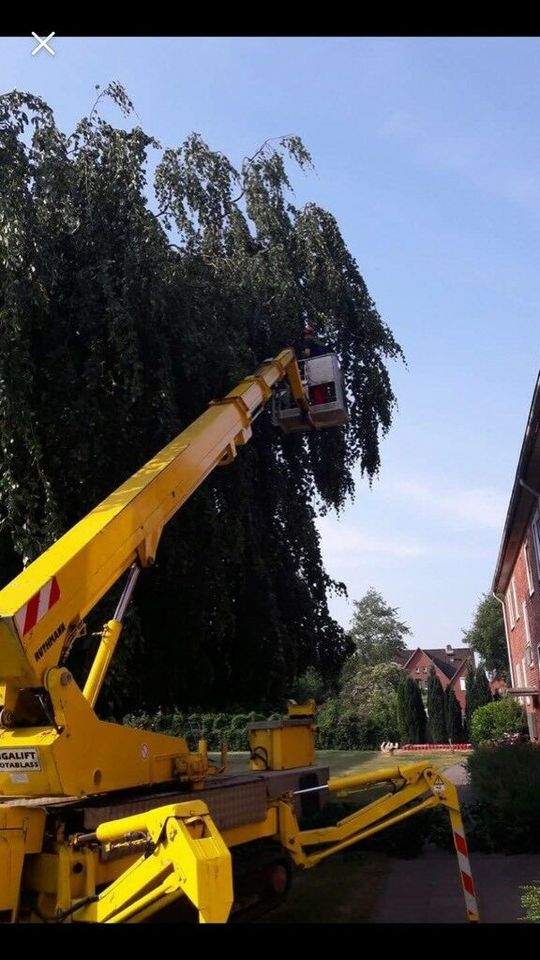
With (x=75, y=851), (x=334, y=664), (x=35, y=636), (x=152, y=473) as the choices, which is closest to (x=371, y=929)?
(x=75, y=851)

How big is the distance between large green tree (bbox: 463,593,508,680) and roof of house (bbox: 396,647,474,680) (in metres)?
5.26

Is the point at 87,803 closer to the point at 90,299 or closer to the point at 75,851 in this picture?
the point at 75,851

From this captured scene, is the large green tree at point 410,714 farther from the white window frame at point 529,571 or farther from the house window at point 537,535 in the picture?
the house window at point 537,535

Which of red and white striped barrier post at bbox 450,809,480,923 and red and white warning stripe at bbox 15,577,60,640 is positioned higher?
red and white warning stripe at bbox 15,577,60,640

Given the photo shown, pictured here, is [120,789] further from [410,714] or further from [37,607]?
[410,714]

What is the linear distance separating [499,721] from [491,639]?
35.9 metres

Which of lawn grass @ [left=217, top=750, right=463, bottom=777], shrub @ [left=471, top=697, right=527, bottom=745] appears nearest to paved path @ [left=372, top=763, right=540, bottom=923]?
shrub @ [left=471, top=697, right=527, bottom=745]

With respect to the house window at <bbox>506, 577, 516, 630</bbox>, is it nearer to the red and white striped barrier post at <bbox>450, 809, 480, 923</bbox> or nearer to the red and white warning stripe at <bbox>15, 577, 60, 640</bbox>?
the red and white striped barrier post at <bbox>450, 809, 480, 923</bbox>

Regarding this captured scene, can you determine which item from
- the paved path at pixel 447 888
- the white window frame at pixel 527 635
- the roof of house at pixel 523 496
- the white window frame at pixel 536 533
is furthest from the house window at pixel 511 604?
the paved path at pixel 447 888

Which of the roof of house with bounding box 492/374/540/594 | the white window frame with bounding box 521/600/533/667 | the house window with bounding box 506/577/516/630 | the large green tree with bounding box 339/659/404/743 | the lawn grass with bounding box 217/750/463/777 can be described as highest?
the roof of house with bounding box 492/374/540/594

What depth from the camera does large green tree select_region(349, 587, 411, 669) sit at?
69.2 meters

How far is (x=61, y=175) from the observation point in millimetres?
8719

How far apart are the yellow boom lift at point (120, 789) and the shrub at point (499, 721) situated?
60.0ft
